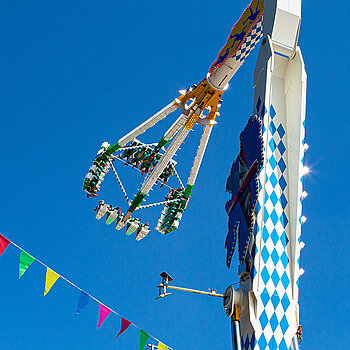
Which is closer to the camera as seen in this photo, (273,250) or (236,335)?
(236,335)

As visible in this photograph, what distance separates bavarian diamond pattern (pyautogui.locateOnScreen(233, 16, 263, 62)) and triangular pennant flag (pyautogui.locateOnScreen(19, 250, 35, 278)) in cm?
613

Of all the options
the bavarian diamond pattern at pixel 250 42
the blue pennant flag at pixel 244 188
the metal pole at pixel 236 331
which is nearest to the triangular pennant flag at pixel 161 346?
the blue pennant flag at pixel 244 188

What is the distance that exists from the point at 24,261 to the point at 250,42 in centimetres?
635

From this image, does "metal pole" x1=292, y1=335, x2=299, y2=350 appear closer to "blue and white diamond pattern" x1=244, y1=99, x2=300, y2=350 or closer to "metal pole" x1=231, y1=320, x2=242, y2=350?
"blue and white diamond pattern" x1=244, y1=99, x2=300, y2=350

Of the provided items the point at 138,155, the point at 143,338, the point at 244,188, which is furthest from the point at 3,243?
the point at 138,155

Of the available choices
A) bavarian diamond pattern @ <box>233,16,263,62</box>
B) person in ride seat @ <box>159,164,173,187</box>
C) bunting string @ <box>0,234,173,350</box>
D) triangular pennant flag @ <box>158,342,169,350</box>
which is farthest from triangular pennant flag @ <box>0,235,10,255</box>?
person in ride seat @ <box>159,164,173,187</box>

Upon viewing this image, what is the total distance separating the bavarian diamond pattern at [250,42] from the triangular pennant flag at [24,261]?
613cm

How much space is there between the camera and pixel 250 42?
10.4 meters

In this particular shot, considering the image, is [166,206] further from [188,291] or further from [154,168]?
[188,291]

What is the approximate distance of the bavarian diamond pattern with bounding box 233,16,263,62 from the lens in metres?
9.80

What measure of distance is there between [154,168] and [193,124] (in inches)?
71.1

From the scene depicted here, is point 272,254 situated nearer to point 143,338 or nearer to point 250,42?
point 143,338

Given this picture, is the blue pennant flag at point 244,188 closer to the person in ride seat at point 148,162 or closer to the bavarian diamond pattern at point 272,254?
the bavarian diamond pattern at point 272,254

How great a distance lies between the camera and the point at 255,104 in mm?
7535
